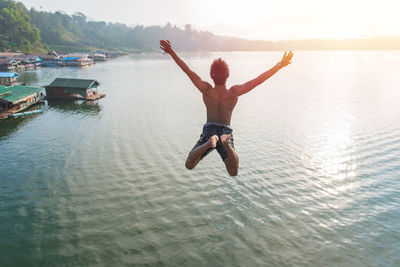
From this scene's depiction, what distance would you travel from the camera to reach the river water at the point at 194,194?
69.5 ft

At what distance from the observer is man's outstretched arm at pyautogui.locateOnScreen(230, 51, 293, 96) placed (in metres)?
6.52

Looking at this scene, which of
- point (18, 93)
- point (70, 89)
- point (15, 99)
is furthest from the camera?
point (70, 89)

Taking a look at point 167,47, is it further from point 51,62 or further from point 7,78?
point 51,62

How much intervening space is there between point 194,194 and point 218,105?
2155cm

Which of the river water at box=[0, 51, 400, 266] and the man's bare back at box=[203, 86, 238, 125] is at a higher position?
the man's bare back at box=[203, 86, 238, 125]

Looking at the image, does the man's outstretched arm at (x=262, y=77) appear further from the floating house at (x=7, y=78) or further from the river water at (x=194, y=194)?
the floating house at (x=7, y=78)

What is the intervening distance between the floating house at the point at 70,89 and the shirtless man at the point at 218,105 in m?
66.9

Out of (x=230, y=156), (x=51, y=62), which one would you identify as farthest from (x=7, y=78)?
(x=230, y=156)

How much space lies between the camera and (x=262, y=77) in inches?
263

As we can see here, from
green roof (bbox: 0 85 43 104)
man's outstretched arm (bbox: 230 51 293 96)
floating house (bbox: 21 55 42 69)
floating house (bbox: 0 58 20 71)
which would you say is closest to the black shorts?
man's outstretched arm (bbox: 230 51 293 96)

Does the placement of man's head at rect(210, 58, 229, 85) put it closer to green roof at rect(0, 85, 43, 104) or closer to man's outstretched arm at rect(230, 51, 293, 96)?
man's outstretched arm at rect(230, 51, 293, 96)

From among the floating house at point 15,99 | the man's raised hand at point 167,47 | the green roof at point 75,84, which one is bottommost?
the floating house at point 15,99

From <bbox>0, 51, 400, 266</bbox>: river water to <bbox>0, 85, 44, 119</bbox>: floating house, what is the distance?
6832 mm

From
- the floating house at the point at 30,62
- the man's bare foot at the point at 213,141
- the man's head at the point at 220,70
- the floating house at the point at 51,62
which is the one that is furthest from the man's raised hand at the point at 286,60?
the floating house at the point at 51,62
